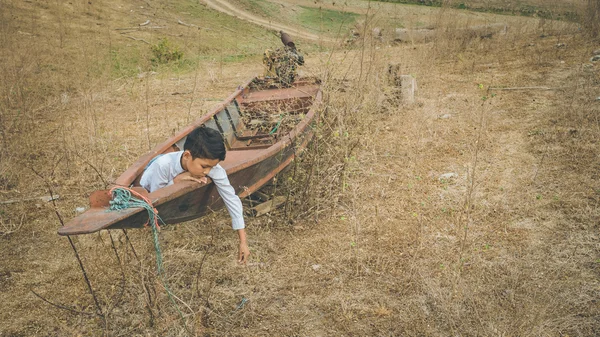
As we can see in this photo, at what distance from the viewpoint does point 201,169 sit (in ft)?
9.09

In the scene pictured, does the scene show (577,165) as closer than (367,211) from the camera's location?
No

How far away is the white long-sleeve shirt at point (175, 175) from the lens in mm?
2906

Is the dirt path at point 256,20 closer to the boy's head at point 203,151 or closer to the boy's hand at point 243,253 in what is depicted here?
the boy's head at point 203,151

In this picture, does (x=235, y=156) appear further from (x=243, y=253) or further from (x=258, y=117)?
(x=243, y=253)

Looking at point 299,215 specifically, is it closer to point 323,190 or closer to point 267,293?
point 323,190

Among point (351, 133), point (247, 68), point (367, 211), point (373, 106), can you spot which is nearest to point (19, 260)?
point (367, 211)

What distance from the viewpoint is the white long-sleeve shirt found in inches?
114

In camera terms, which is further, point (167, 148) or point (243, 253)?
point (167, 148)

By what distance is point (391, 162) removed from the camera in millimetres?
4977

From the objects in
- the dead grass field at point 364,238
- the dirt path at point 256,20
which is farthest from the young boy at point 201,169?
the dirt path at point 256,20

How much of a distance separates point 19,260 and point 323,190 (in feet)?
8.99

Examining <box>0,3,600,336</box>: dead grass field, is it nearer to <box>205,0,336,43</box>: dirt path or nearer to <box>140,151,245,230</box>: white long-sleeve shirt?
<box>140,151,245,230</box>: white long-sleeve shirt

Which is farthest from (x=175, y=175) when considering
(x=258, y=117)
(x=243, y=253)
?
(x=258, y=117)

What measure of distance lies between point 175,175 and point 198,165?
12.4 inches
